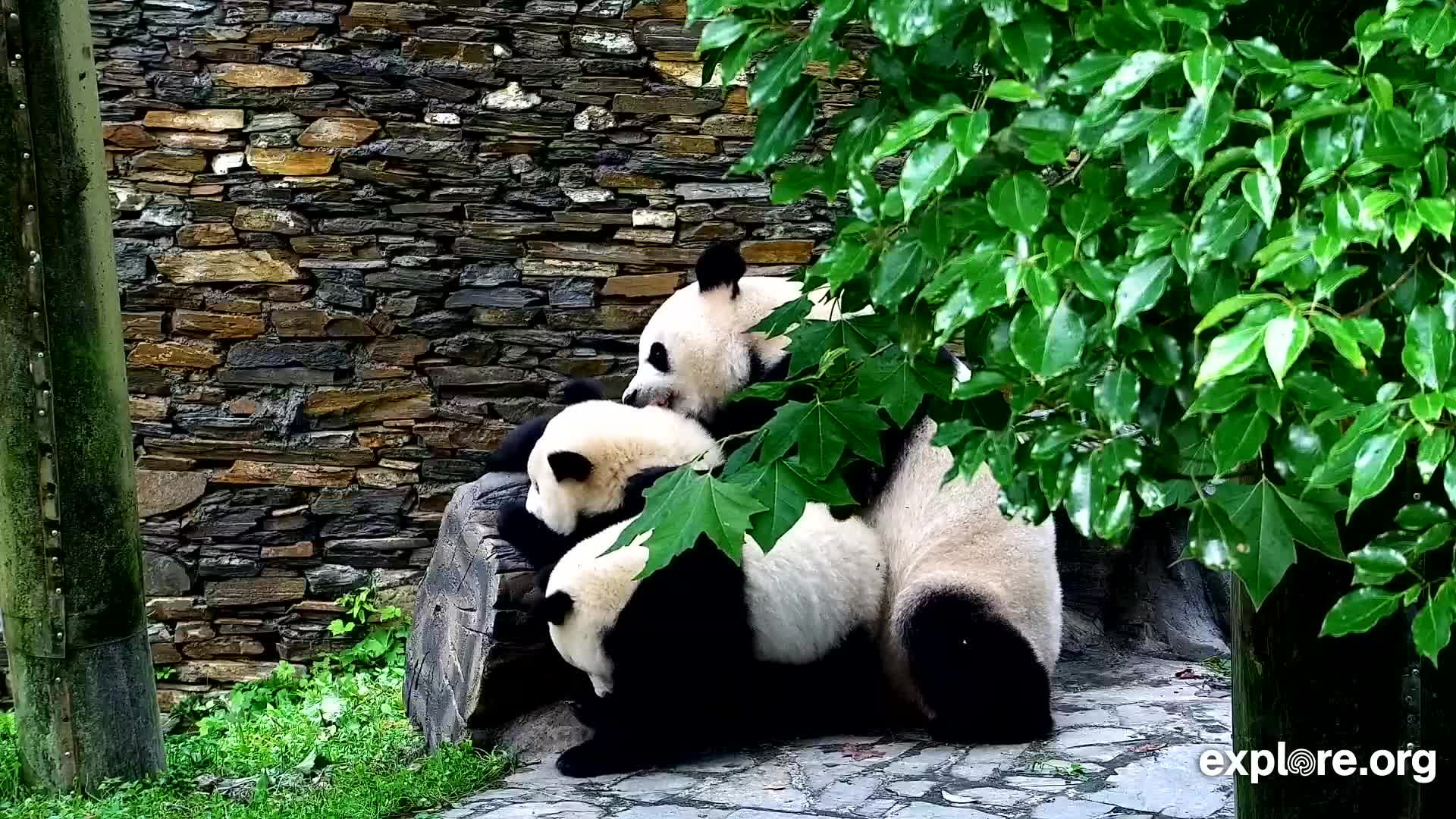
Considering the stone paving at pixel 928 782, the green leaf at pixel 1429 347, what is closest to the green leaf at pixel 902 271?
the green leaf at pixel 1429 347

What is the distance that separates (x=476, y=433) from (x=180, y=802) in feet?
6.36

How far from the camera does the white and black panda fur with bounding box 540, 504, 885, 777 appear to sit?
129 inches

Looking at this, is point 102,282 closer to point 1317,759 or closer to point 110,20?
point 110,20

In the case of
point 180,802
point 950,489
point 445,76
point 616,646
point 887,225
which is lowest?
point 180,802

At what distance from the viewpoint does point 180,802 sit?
3.65m

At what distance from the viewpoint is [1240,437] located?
1.19 m

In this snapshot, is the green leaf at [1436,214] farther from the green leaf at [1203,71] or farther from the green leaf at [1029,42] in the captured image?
the green leaf at [1029,42]

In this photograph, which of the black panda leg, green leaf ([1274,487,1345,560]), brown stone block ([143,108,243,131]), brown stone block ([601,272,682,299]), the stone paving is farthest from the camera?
brown stone block ([601,272,682,299])

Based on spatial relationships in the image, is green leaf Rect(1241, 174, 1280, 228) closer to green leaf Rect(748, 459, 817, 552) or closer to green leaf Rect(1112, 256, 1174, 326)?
green leaf Rect(1112, 256, 1174, 326)

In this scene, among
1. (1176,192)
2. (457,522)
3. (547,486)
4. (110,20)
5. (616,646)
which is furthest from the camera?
(110,20)

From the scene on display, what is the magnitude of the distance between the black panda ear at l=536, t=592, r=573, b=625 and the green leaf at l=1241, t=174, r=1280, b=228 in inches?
93.6

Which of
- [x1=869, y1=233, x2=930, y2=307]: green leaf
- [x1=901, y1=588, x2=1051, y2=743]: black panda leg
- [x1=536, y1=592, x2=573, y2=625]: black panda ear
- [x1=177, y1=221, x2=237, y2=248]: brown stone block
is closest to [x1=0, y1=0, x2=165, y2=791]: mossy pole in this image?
[x1=536, y1=592, x2=573, y2=625]: black panda ear

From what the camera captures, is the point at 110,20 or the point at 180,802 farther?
the point at 110,20

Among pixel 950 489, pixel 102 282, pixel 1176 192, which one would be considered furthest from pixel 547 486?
pixel 1176 192
